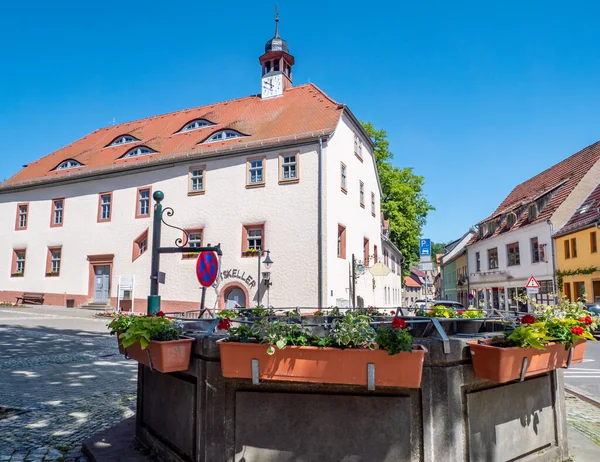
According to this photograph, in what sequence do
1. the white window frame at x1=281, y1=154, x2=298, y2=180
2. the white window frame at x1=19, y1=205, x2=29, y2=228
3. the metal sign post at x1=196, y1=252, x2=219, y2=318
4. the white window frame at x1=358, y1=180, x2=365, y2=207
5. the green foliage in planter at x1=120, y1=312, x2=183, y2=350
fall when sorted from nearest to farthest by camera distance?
the green foliage in planter at x1=120, y1=312, x2=183, y2=350 < the metal sign post at x1=196, y1=252, x2=219, y2=318 < the white window frame at x1=281, y1=154, x2=298, y2=180 < the white window frame at x1=358, y1=180, x2=365, y2=207 < the white window frame at x1=19, y1=205, x2=29, y2=228

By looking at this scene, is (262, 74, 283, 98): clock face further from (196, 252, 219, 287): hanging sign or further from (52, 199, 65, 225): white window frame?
(196, 252, 219, 287): hanging sign

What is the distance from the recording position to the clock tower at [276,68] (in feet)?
92.8

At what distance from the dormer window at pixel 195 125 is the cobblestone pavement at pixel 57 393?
1637cm

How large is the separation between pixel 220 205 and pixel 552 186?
21.6 meters

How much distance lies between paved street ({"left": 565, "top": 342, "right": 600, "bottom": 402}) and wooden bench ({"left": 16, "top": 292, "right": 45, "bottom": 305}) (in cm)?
2774

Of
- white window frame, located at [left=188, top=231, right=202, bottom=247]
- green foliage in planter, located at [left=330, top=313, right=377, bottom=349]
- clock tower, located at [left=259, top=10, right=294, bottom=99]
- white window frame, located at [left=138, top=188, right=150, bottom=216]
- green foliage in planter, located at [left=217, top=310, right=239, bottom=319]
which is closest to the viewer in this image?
green foliage in planter, located at [left=330, top=313, right=377, bottom=349]

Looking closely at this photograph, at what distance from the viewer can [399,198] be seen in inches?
1340

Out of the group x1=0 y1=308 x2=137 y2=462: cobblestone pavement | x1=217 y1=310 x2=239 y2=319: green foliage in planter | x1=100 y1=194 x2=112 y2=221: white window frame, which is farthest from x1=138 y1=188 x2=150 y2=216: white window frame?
x1=217 y1=310 x2=239 y2=319: green foliage in planter

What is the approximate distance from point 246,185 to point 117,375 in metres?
15.2

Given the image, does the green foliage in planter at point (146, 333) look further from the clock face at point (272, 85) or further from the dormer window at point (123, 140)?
the dormer window at point (123, 140)

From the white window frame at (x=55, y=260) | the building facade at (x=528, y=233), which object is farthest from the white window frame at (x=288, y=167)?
the white window frame at (x=55, y=260)

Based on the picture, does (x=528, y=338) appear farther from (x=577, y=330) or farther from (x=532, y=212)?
(x=532, y=212)

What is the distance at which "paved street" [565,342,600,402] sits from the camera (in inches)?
322

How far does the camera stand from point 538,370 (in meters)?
3.28
